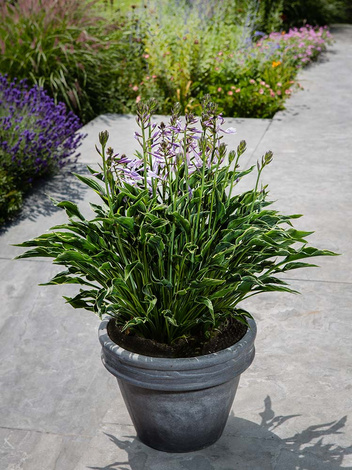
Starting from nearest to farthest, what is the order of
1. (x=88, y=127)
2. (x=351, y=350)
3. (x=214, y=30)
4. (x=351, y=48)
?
1. (x=351, y=350)
2. (x=88, y=127)
3. (x=214, y=30)
4. (x=351, y=48)

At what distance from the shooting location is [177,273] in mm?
2504

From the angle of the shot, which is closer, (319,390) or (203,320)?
(203,320)

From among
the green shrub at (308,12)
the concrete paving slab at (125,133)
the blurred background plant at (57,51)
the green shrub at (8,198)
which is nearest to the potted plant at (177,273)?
the green shrub at (8,198)

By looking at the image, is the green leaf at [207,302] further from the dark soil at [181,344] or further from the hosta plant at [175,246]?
the dark soil at [181,344]

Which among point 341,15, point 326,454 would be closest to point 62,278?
point 326,454

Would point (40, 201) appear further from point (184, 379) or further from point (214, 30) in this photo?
point (214, 30)

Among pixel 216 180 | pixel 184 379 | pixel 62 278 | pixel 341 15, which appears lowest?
pixel 341 15

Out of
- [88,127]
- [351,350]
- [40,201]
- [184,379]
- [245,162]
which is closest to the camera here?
[184,379]

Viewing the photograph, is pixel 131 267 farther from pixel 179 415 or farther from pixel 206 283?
pixel 179 415

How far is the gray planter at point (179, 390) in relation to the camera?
2373 millimetres

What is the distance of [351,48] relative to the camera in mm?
11633

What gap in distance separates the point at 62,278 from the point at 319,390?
1.27 metres

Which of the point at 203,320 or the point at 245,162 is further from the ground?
the point at 203,320

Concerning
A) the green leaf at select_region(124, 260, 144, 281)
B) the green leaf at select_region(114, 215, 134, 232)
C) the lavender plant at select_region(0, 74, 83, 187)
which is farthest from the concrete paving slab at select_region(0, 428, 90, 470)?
the lavender plant at select_region(0, 74, 83, 187)
